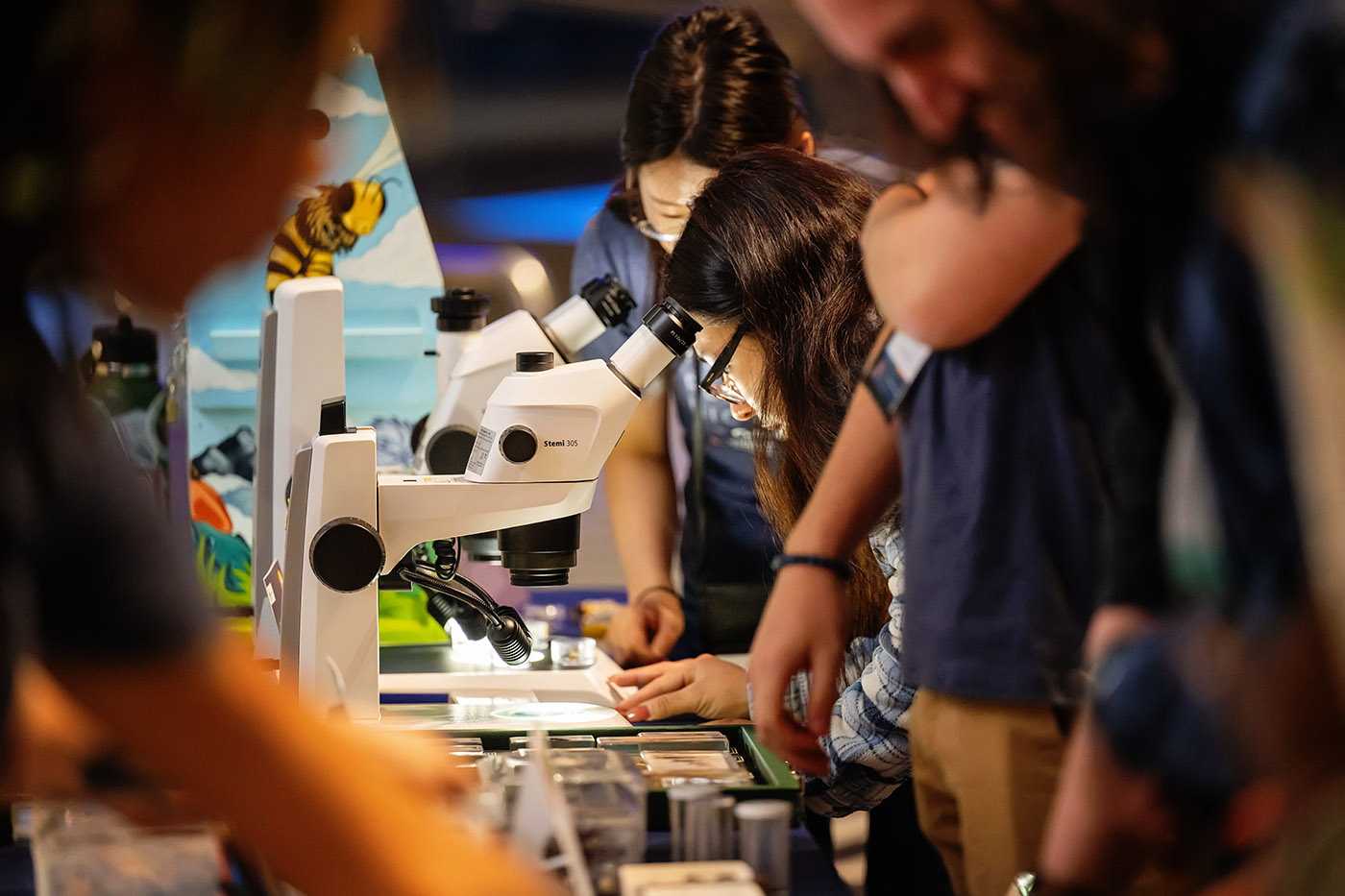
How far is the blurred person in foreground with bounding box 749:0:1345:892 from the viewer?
54 cm

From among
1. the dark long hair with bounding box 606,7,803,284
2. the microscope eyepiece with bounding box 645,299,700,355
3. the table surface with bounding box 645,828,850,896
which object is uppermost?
the dark long hair with bounding box 606,7,803,284

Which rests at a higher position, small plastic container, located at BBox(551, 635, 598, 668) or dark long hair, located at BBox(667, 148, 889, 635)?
dark long hair, located at BBox(667, 148, 889, 635)

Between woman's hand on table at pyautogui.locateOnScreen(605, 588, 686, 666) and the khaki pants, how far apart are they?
1302 mm

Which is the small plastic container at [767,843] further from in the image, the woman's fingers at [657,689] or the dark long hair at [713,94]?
the dark long hair at [713,94]

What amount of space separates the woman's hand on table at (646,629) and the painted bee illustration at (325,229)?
0.89 meters

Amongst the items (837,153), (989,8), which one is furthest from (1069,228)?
(837,153)

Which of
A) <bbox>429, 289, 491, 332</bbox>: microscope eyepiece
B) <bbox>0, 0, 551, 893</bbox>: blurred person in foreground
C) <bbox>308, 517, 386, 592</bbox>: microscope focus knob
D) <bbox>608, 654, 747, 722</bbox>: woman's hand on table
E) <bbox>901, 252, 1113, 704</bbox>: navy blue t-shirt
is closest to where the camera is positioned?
<bbox>0, 0, 551, 893</bbox>: blurred person in foreground

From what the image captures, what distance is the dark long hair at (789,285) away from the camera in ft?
5.11

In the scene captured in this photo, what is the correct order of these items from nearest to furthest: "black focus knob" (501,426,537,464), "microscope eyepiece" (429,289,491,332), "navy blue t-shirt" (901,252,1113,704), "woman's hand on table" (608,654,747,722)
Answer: "navy blue t-shirt" (901,252,1113,704) → "black focus knob" (501,426,537,464) → "woman's hand on table" (608,654,747,722) → "microscope eyepiece" (429,289,491,332)

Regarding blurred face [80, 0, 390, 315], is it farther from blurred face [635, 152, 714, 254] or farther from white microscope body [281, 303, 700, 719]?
blurred face [635, 152, 714, 254]

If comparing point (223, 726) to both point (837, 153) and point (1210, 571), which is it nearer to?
point (1210, 571)

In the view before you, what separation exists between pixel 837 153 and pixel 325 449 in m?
0.67

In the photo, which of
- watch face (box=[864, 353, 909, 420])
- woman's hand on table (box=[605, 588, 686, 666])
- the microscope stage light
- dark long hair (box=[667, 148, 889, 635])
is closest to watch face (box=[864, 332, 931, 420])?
→ watch face (box=[864, 353, 909, 420])

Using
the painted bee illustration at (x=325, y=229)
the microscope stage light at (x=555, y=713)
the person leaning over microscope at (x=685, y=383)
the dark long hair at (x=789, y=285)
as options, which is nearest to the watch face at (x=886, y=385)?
the dark long hair at (x=789, y=285)
